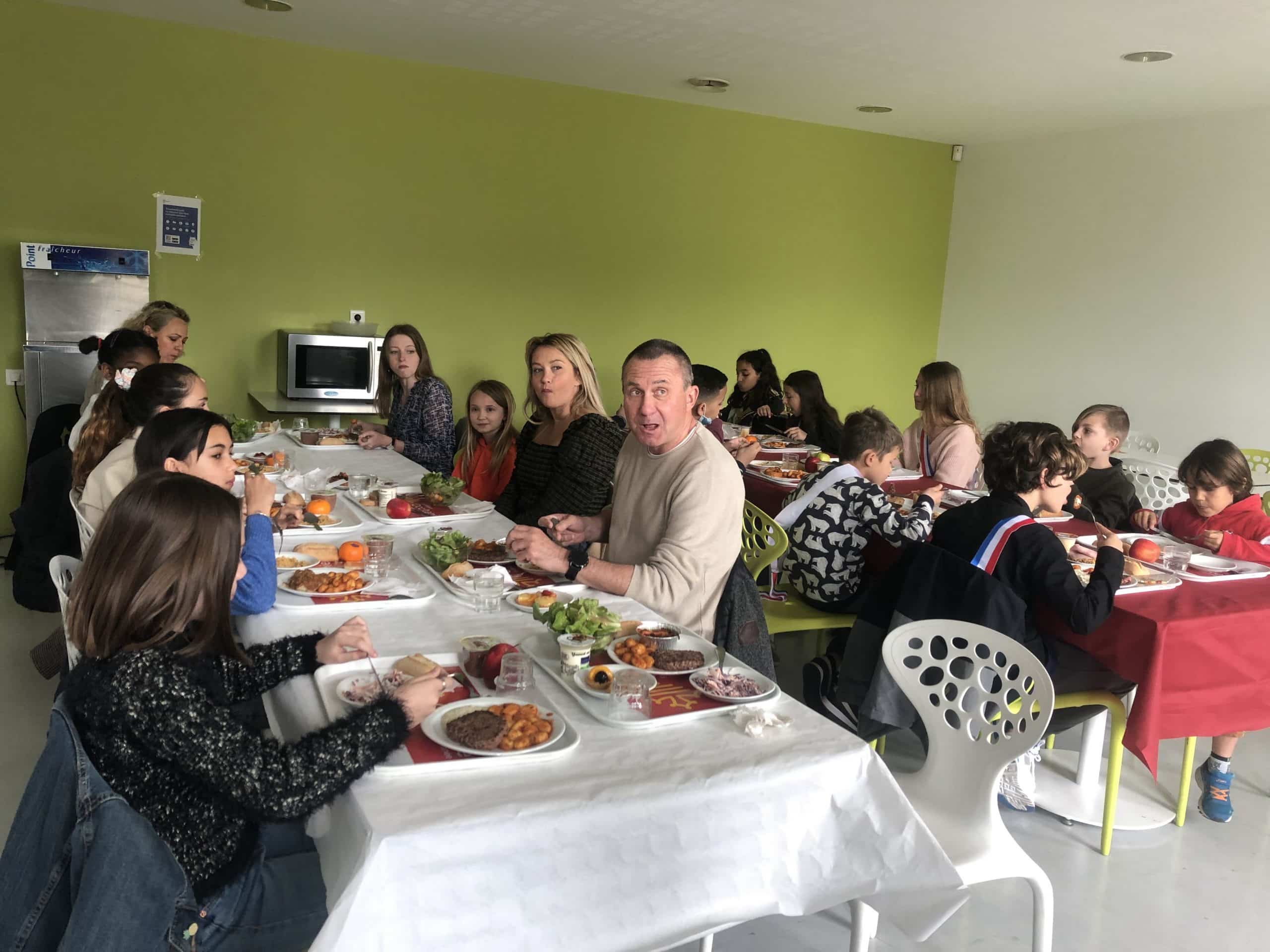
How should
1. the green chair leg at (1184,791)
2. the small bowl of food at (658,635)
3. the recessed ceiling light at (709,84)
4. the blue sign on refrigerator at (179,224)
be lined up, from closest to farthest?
1. the small bowl of food at (658,635)
2. the green chair leg at (1184,791)
3. the blue sign on refrigerator at (179,224)
4. the recessed ceiling light at (709,84)

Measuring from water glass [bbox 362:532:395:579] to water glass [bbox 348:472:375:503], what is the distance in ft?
2.94

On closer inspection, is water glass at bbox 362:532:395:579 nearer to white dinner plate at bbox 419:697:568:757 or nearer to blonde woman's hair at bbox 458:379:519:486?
white dinner plate at bbox 419:697:568:757

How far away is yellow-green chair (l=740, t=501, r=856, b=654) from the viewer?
10.3ft

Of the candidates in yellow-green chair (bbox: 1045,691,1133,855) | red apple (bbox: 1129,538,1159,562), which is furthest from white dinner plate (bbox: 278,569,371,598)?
red apple (bbox: 1129,538,1159,562)

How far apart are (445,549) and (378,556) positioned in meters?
0.17

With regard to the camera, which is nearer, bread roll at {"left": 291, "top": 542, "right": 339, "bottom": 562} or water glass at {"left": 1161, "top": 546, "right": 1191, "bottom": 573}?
bread roll at {"left": 291, "top": 542, "right": 339, "bottom": 562}

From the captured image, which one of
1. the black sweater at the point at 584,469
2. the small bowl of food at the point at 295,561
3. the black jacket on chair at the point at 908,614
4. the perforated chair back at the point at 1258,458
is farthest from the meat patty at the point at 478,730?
the perforated chair back at the point at 1258,458

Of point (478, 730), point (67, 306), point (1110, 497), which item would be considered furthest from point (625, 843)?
point (67, 306)

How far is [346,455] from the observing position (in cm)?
421

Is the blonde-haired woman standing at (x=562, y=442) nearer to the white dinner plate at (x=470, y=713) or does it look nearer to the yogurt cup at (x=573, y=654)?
the yogurt cup at (x=573, y=654)

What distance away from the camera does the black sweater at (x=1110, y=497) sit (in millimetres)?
3760

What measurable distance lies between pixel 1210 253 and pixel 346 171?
518 centimetres

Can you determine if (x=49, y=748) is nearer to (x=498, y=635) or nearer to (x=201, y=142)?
(x=498, y=635)

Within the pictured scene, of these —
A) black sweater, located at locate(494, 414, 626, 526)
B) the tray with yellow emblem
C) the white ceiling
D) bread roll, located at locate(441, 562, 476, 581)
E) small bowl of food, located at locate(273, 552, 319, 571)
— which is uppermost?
the white ceiling
